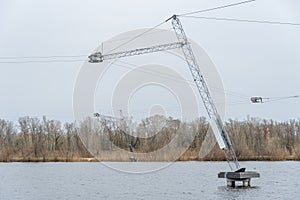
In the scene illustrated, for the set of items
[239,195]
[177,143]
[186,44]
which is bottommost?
[239,195]

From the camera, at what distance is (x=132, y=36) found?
3803 cm

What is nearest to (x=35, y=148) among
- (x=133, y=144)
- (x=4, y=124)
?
(x=4, y=124)

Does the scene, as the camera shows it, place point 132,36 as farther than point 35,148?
No

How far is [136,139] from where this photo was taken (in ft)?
242

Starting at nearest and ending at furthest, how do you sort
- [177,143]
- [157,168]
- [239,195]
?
[239,195] → [157,168] → [177,143]

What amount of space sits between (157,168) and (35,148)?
3356cm

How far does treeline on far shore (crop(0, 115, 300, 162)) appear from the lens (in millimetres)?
71312

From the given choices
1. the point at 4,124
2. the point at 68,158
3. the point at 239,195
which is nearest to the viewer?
the point at 239,195

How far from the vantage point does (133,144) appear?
2923 inches

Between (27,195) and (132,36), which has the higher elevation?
(132,36)

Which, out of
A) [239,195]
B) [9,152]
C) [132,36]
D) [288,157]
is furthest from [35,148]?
[239,195]

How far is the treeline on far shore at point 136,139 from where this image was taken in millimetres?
71312

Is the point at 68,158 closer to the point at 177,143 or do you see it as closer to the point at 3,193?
the point at 177,143

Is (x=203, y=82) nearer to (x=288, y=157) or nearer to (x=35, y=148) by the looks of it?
(x=288, y=157)
